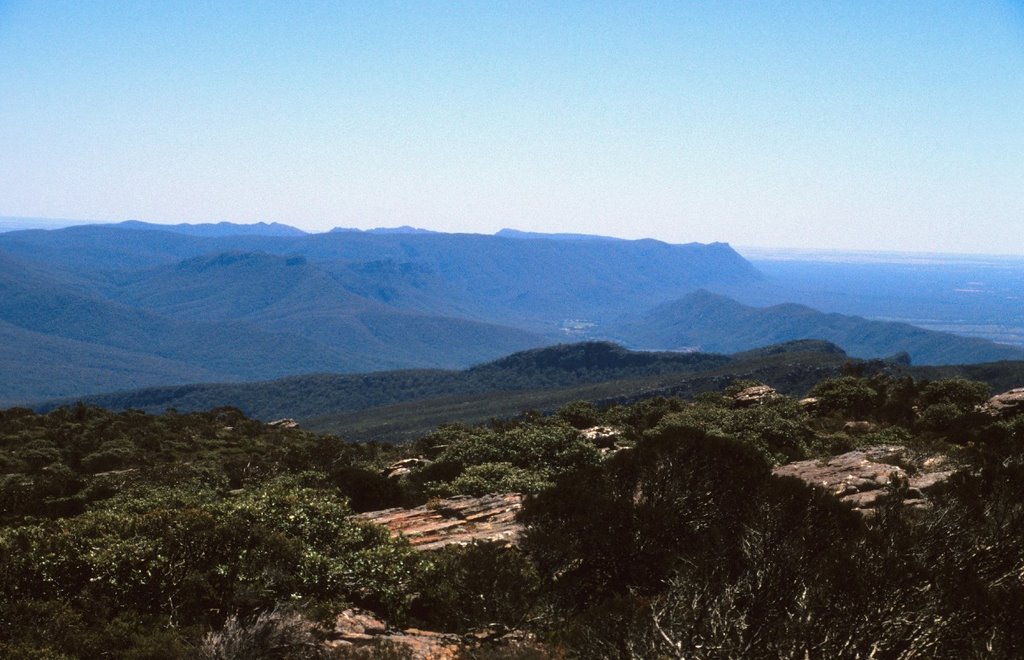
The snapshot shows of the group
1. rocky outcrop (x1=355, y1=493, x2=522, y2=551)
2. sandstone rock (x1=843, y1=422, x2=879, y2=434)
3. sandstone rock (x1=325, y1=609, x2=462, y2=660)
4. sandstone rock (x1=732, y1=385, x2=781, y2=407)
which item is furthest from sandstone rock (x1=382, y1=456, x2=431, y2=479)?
sandstone rock (x1=732, y1=385, x2=781, y2=407)

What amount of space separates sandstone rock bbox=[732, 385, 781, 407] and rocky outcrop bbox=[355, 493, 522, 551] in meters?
19.3

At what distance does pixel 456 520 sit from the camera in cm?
1508

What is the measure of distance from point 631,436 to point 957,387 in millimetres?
13951

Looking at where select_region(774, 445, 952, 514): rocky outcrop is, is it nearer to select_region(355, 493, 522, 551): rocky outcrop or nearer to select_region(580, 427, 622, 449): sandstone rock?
select_region(355, 493, 522, 551): rocky outcrop

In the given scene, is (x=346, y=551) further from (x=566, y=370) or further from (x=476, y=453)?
(x=566, y=370)

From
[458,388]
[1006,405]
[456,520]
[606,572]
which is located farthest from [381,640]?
[458,388]

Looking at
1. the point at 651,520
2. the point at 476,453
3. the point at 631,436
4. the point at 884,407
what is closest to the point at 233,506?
the point at 651,520

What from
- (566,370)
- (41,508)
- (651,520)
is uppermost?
(651,520)

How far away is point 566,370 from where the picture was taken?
132 meters

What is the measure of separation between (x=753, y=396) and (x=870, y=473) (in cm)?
1861

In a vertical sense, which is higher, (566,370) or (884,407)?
(884,407)

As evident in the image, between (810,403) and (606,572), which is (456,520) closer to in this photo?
(606,572)

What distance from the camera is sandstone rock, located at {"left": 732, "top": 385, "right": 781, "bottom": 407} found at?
108ft

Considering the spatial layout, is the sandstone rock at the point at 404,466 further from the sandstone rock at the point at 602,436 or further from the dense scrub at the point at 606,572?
the dense scrub at the point at 606,572
